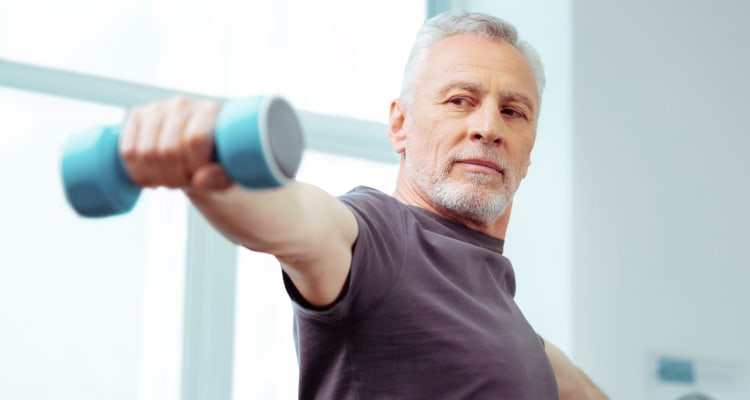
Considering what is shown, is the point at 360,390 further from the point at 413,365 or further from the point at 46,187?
the point at 46,187

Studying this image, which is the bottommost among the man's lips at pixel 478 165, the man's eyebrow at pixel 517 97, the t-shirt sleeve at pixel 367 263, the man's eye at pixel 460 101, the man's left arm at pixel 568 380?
the man's left arm at pixel 568 380

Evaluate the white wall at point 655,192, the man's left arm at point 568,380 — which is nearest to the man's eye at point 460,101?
the man's left arm at point 568,380

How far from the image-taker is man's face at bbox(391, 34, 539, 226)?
1.32 m

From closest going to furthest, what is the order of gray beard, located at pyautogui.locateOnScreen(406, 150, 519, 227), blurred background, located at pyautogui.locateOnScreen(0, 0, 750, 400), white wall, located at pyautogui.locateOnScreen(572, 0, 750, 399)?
gray beard, located at pyautogui.locateOnScreen(406, 150, 519, 227)
blurred background, located at pyautogui.locateOnScreen(0, 0, 750, 400)
white wall, located at pyautogui.locateOnScreen(572, 0, 750, 399)

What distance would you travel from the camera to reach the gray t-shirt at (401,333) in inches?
42.1

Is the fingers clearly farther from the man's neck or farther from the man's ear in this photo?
the man's ear

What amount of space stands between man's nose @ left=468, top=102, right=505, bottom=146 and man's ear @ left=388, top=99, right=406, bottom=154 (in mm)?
138

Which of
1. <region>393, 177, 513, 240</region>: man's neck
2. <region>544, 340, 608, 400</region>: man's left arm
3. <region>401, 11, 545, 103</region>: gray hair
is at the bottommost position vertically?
<region>544, 340, 608, 400</region>: man's left arm

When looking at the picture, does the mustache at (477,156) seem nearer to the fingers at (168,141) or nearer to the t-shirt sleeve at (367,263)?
the t-shirt sleeve at (367,263)

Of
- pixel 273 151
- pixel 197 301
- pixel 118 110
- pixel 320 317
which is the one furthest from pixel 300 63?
pixel 273 151

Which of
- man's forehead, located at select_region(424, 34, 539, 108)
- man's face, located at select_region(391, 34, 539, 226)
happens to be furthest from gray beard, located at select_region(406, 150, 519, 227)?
man's forehead, located at select_region(424, 34, 539, 108)

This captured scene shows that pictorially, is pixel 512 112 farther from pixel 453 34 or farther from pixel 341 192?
pixel 341 192

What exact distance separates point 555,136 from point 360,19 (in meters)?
0.57

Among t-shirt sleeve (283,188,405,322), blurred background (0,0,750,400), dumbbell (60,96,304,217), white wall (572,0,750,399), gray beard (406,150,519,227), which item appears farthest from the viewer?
white wall (572,0,750,399)
